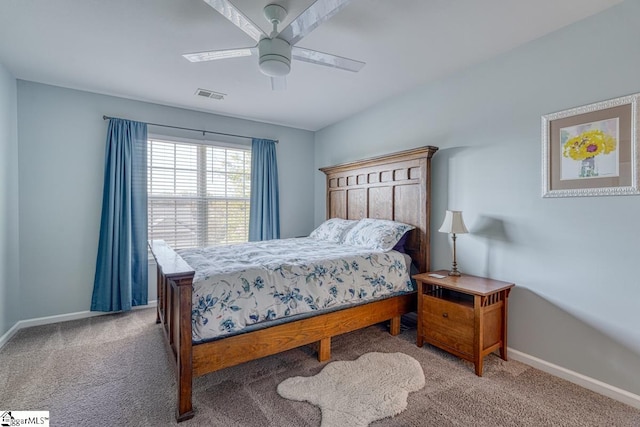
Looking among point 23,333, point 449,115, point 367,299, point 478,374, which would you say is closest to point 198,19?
point 449,115

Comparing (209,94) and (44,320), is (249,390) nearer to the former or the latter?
(44,320)

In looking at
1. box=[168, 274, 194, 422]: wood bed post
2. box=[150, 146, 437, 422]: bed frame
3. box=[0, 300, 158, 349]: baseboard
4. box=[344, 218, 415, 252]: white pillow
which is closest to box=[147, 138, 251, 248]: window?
box=[150, 146, 437, 422]: bed frame

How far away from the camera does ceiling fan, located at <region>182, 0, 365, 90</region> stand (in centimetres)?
157

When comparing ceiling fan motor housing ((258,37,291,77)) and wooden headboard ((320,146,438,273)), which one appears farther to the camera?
wooden headboard ((320,146,438,273))

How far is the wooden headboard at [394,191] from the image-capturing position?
3.03m

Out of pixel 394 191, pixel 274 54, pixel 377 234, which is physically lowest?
pixel 377 234

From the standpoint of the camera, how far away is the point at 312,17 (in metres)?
1.65

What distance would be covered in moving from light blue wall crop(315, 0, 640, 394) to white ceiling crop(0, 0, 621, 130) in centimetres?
22

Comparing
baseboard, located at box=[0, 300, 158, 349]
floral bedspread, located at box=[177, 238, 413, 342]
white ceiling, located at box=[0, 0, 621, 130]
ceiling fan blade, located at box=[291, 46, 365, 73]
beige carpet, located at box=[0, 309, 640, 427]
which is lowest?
beige carpet, located at box=[0, 309, 640, 427]

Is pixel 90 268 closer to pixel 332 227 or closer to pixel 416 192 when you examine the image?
pixel 332 227

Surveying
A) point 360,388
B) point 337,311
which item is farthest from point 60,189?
point 360,388

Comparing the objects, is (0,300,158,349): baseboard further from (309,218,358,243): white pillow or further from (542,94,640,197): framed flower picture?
(542,94,640,197): framed flower picture

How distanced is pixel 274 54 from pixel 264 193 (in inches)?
107

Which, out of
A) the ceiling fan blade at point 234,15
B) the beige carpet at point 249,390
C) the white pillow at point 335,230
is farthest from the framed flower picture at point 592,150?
the ceiling fan blade at point 234,15
